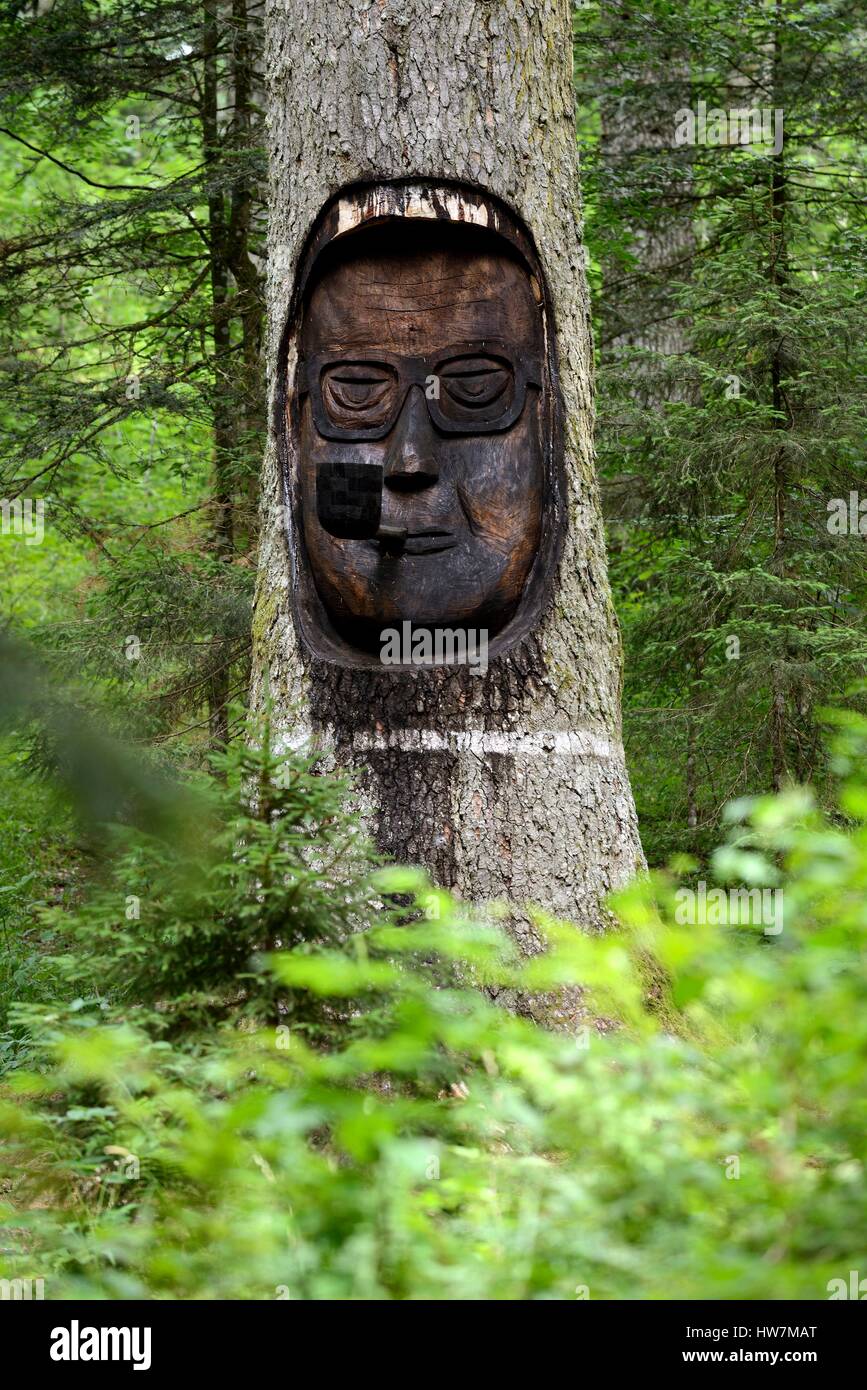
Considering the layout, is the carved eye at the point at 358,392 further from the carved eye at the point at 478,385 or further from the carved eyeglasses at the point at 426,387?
the carved eye at the point at 478,385

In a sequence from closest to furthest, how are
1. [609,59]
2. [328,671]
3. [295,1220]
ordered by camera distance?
[295,1220] < [328,671] < [609,59]

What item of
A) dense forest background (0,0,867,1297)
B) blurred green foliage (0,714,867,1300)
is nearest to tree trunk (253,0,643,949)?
dense forest background (0,0,867,1297)

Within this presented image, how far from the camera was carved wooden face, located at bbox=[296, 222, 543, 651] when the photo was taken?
16.2 ft

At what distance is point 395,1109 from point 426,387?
3172mm

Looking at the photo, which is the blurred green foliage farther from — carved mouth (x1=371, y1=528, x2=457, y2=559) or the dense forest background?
carved mouth (x1=371, y1=528, x2=457, y2=559)

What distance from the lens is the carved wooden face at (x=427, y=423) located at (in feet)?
16.2

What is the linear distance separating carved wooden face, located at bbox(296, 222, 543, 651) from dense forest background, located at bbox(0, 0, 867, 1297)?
2.80 ft

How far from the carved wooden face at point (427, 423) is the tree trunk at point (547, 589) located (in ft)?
0.48

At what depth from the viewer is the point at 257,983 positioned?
3.44m

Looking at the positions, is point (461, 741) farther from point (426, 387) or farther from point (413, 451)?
point (426, 387)

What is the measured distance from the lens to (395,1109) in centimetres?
253
